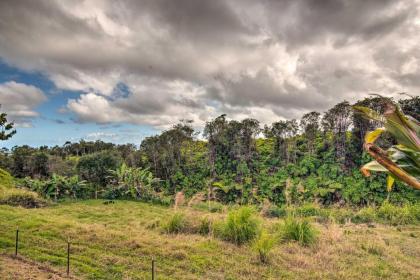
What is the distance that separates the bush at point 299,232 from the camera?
384 inches

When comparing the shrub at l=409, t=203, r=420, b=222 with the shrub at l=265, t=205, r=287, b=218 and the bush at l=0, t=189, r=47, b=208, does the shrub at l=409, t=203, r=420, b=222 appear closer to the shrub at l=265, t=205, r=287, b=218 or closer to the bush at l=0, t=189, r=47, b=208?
the shrub at l=265, t=205, r=287, b=218

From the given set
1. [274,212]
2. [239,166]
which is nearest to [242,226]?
[274,212]

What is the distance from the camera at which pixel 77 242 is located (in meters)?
9.15

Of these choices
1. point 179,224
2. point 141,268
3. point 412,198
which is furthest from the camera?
point 412,198

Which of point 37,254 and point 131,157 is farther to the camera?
point 131,157

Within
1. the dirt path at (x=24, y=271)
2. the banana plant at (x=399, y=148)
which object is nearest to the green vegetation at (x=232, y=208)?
the banana plant at (x=399, y=148)

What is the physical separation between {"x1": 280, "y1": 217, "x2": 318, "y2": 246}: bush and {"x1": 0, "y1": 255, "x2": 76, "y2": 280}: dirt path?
6.41 meters

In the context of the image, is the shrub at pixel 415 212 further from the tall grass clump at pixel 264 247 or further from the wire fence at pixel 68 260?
the wire fence at pixel 68 260

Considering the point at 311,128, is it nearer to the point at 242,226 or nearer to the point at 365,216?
the point at 365,216

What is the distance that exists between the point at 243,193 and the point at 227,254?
1814 centimetres

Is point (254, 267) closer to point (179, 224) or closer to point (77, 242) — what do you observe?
point (179, 224)

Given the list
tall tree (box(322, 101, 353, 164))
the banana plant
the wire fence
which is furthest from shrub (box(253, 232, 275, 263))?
tall tree (box(322, 101, 353, 164))

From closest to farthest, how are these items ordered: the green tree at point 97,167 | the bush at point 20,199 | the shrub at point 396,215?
the shrub at point 396,215 → the bush at point 20,199 → the green tree at point 97,167

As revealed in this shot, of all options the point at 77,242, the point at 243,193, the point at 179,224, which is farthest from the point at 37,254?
the point at 243,193
